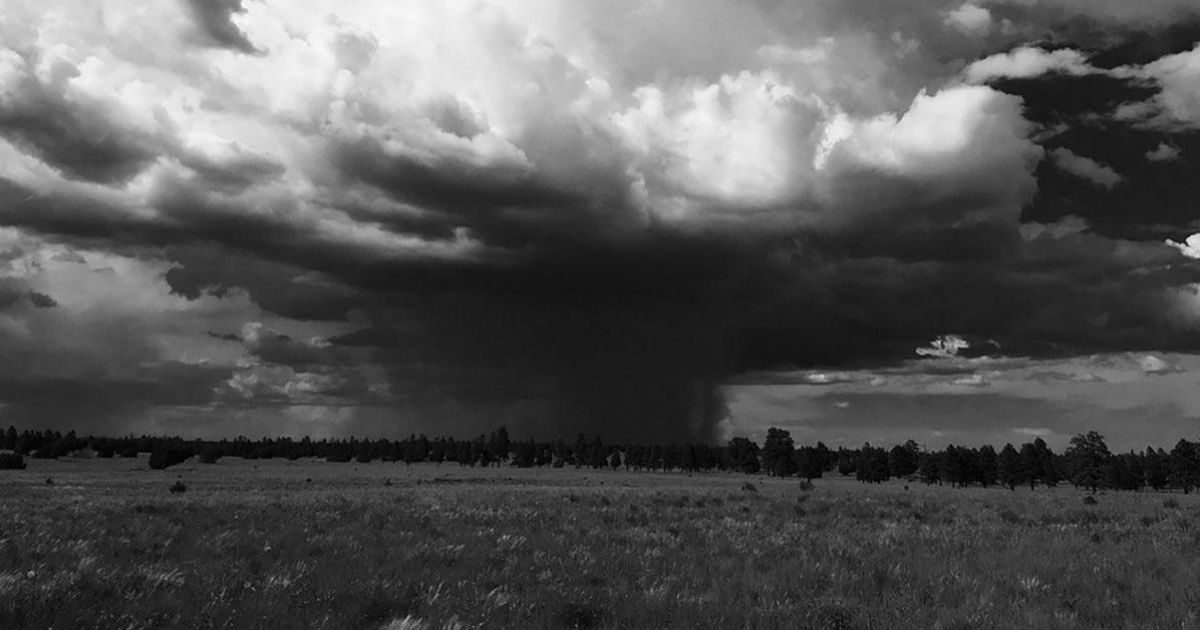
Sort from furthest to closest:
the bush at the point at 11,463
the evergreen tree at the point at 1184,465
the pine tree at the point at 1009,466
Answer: the pine tree at the point at 1009,466 < the evergreen tree at the point at 1184,465 < the bush at the point at 11,463

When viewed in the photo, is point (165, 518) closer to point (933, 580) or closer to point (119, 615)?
point (119, 615)

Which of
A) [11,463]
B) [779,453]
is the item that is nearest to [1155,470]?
[779,453]

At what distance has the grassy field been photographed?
9.15 meters

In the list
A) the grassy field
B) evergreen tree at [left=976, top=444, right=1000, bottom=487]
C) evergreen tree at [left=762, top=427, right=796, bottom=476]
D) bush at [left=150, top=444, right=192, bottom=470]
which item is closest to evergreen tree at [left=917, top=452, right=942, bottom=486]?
evergreen tree at [left=976, top=444, right=1000, bottom=487]

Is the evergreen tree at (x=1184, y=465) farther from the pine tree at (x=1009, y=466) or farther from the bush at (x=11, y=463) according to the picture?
the bush at (x=11, y=463)

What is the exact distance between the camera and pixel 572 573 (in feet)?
41.3

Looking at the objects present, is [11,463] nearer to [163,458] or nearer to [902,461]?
[163,458]

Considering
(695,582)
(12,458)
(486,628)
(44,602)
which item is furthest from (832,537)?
(12,458)

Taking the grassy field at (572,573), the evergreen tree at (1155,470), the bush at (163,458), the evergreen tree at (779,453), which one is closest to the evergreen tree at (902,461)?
the evergreen tree at (779,453)

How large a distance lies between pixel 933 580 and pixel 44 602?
11186 mm

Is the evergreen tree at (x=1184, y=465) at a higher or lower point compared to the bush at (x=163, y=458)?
higher

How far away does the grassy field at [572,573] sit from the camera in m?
9.15

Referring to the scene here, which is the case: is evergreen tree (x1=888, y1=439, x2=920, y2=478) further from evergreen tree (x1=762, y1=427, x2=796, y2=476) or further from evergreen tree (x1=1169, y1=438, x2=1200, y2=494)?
evergreen tree (x1=1169, y1=438, x2=1200, y2=494)

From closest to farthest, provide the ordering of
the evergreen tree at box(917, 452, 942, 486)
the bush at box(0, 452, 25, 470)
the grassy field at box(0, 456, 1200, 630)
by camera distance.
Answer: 1. the grassy field at box(0, 456, 1200, 630)
2. the bush at box(0, 452, 25, 470)
3. the evergreen tree at box(917, 452, 942, 486)
